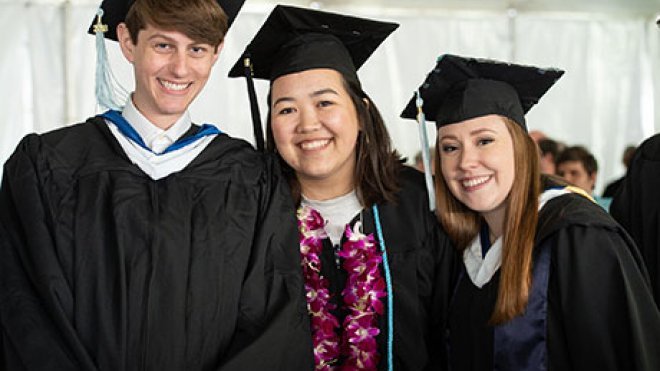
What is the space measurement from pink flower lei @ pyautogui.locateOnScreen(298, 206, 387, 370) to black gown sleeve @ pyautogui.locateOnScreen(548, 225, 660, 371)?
2.07ft

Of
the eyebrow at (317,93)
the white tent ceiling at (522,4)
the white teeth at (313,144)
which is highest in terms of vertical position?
the white tent ceiling at (522,4)

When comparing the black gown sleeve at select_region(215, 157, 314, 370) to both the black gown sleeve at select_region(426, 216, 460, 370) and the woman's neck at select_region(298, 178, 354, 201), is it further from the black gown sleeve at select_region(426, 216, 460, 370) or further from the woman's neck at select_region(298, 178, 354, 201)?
the black gown sleeve at select_region(426, 216, 460, 370)

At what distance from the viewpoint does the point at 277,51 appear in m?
2.72

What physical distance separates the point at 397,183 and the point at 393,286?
392 mm

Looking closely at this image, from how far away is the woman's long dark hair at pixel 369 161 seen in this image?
2686mm

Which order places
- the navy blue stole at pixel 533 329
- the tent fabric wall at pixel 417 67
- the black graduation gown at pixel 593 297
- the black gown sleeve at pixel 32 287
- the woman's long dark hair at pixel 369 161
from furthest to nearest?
the tent fabric wall at pixel 417 67 → the woman's long dark hair at pixel 369 161 → the navy blue stole at pixel 533 329 → the black graduation gown at pixel 593 297 → the black gown sleeve at pixel 32 287

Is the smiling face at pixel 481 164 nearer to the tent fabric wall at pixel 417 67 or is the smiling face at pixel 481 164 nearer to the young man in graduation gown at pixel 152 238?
the young man in graduation gown at pixel 152 238

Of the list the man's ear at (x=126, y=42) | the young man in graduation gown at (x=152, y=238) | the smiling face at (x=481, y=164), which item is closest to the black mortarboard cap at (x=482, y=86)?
the smiling face at (x=481, y=164)

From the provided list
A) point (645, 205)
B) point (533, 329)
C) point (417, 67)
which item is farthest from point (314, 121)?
point (417, 67)

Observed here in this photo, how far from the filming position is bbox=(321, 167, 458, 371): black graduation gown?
2.58 meters

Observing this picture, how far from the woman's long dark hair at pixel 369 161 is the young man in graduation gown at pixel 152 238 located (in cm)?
36

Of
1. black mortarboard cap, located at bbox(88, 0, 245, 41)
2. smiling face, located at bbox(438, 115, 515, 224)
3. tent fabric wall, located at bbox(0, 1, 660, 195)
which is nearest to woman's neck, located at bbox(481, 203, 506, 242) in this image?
smiling face, located at bbox(438, 115, 515, 224)

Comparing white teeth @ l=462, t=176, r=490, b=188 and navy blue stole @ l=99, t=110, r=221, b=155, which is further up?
navy blue stole @ l=99, t=110, r=221, b=155

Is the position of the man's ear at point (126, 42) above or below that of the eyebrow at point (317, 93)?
above
